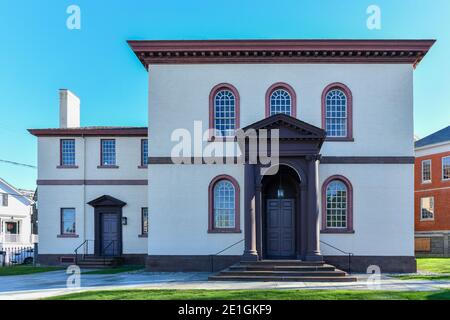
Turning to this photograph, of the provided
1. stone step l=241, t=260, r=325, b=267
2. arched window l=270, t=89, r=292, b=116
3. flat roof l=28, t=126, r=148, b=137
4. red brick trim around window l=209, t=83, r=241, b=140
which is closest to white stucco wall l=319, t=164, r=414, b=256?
stone step l=241, t=260, r=325, b=267

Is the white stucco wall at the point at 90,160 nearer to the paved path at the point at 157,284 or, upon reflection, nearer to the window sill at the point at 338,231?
the paved path at the point at 157,284

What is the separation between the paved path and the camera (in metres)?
12.9

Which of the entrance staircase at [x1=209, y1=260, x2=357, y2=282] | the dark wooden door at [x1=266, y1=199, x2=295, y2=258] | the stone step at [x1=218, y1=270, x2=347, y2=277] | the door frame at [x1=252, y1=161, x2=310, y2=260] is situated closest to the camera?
the entrance staircase at [x1=209, y1=260, x2=357, y2=282]

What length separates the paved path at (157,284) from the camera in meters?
12.9

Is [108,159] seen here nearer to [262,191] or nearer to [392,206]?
[262,191]

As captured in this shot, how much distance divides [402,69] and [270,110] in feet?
20.3

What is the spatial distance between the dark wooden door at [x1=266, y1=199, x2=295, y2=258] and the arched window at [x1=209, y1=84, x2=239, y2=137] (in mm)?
3740

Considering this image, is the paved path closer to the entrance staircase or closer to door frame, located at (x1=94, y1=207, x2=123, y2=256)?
the entrance staircase

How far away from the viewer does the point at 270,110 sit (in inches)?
698

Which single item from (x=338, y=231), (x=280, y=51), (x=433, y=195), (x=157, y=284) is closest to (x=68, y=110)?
(x=280, y=51)

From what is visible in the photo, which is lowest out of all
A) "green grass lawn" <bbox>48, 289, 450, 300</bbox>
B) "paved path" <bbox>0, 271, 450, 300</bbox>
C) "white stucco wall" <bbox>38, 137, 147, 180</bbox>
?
"paved path" <bbox>0, 271, 450, 300</bbox>

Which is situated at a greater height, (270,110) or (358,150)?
(270,110)

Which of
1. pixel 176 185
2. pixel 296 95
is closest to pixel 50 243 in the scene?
pixel 176 185

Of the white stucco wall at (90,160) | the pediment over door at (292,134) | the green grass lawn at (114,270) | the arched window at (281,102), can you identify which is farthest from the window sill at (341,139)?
the green grass lawn at (114,270)
